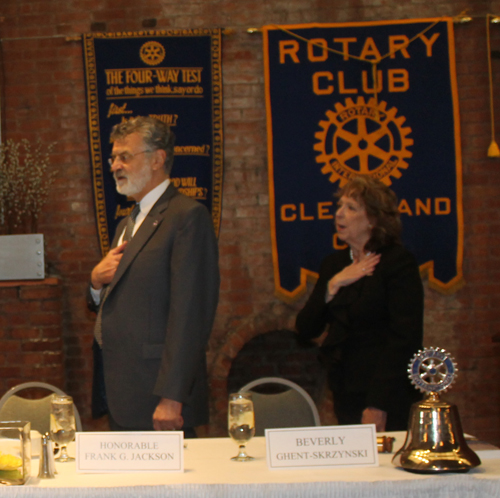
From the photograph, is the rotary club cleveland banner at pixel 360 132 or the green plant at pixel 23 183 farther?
the rotary club cleveland banner at pixel 360 132

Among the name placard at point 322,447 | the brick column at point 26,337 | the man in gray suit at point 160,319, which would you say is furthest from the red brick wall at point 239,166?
the name placard at point 322,447

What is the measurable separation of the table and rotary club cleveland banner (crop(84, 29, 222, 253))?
2.45 meters

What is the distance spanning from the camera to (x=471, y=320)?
3.84 meters

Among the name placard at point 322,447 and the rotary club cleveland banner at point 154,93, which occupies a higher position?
the rotary club cleveland banner at point 154,93

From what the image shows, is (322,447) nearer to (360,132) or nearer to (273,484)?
(273,484)

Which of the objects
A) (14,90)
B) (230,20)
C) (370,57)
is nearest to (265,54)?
(230,20)

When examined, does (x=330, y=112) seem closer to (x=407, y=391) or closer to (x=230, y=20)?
(x=230, y=20)

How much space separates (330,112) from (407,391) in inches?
76.8

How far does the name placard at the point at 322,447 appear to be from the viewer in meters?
1.50

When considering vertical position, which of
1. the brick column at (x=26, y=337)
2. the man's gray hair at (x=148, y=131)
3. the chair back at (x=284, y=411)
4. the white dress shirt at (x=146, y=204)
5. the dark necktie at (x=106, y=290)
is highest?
the man's gray hair at (x=148, y=131)

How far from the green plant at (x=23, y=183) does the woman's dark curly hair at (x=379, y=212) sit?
6.10 ft

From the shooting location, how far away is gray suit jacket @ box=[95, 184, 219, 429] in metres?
2.12

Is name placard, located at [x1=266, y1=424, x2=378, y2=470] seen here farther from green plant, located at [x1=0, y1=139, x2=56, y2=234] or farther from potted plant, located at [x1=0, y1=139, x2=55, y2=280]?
green plant, located at [x1=0, y1=139, x2=56, y2=234]

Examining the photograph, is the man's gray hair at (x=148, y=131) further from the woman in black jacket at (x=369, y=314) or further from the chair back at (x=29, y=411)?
the chair back at (x=29, y=411)
